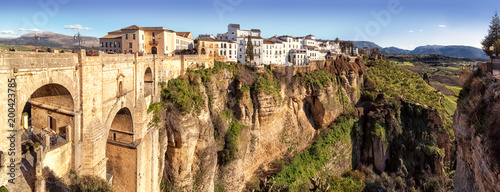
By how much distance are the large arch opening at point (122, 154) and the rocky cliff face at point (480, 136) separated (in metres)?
16.4

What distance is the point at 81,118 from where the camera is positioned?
10.8 metres

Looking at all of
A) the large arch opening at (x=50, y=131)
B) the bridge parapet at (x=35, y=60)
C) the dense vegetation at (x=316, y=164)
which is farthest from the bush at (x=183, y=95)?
the dense vegetation at (x=316, y=164)

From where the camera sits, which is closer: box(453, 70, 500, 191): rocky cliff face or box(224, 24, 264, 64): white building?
box(453, 70, 500, 191): rocky cliff face

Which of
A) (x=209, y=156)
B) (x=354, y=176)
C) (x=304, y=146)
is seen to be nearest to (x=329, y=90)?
(x=304, y=146)

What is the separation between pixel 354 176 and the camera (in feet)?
112

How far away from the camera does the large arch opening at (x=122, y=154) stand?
51.6 ft

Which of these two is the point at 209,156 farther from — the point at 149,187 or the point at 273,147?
the point at 273,147

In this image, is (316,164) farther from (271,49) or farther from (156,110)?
(271,49)

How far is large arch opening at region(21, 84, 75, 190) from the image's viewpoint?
9227 millimetres

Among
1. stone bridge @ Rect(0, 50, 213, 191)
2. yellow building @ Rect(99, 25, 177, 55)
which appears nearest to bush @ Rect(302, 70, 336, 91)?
yellow building @ Rect(99, 25, 177, 55)

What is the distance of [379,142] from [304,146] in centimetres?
1207

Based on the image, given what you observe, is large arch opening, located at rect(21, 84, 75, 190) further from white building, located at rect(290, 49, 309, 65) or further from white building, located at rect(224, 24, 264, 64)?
white building, located at rect(290, 49, 309, 65)

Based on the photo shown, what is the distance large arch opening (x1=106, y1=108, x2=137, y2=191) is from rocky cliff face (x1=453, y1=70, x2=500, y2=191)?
53.9 feet

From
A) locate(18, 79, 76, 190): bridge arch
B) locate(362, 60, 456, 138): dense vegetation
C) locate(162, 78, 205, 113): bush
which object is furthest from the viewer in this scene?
locate(362, 60, 456, 138): dense vegetation
